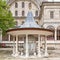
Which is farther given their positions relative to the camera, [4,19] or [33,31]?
[4,19]

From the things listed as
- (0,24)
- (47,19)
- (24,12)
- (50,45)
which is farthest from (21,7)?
(0,24)

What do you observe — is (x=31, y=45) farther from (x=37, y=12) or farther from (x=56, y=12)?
(x=37, y=12)

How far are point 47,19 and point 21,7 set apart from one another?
24.7m

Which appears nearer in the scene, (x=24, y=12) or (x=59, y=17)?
(x=59, y=17)

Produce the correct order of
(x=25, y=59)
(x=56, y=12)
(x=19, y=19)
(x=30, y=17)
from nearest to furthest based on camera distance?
(x=25, y=59) → (x=30, y=17) → (x=56, y=12) → (x=19, y=19)

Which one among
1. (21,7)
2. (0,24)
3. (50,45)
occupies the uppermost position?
(21,7)

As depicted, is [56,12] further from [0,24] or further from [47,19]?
[0,24]

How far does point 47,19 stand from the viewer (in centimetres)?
4978

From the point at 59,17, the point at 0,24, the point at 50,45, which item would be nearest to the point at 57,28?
the point at 59,17

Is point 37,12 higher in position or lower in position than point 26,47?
higher

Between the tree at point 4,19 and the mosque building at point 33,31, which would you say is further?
the tree at point 4,19

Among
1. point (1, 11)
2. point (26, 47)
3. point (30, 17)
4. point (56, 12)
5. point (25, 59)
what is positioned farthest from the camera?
point (56, 12)

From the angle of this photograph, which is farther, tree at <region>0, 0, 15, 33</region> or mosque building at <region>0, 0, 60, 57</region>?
tree at <region>0, 0, 15, 33</region>

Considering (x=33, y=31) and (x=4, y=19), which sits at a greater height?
(x=4, y=19)
